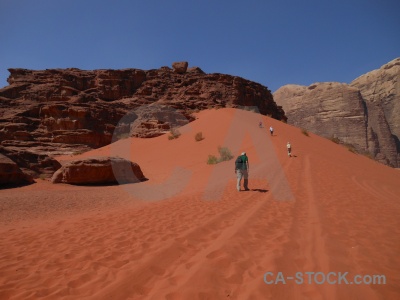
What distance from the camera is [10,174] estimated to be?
33.7 feet

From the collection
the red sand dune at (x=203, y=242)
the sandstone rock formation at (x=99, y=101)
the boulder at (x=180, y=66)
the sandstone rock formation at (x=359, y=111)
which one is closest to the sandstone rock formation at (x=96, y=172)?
the red sand dune at (x=203, y=242)

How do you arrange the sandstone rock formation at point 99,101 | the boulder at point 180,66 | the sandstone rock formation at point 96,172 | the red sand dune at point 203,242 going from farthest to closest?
the boulder at point 180,66
the sandstone rock formation at point 99,101
the sandstone rock formation at point 96,172
the red sand dune at point 203,242

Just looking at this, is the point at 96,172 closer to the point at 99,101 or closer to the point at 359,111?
the point at 99,101

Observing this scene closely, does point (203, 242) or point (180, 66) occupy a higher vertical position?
point (180, 66)

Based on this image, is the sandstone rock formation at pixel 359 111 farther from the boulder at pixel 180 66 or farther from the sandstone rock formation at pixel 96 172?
the sandstone rock formation at pixel 96 172

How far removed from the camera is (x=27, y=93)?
35.9m

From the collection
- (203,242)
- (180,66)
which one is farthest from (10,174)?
(180,66)

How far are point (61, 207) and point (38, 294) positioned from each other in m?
5.82

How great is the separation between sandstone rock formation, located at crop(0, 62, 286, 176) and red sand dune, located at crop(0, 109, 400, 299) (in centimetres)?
1625

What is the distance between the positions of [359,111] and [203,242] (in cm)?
8875

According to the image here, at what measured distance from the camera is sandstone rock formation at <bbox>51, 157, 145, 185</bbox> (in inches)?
436

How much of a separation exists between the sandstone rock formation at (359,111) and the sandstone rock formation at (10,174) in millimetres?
73192

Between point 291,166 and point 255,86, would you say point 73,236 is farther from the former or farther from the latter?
point 255,86

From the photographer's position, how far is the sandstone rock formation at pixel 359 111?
7425 cm
